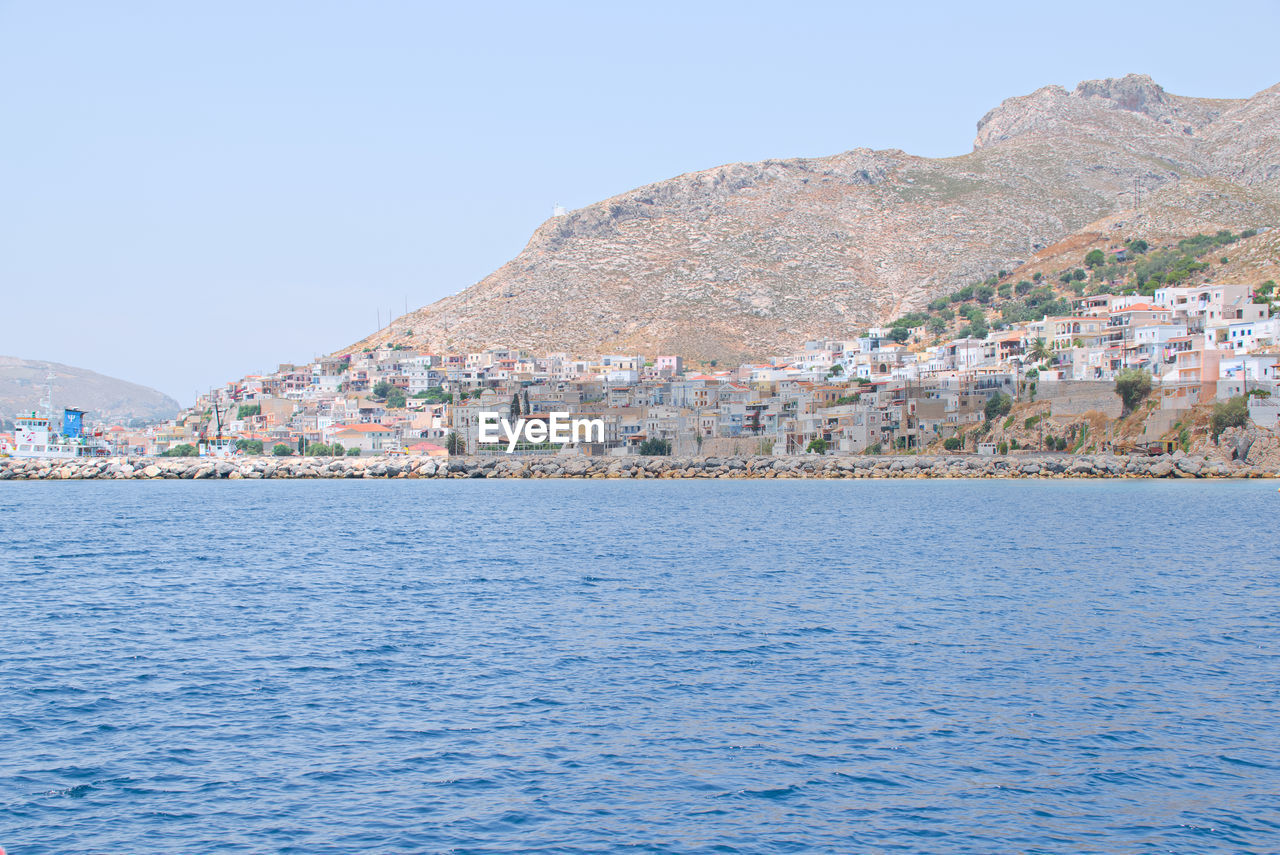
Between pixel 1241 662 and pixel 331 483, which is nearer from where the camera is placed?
pixel 1241 662

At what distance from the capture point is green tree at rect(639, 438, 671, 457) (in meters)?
110

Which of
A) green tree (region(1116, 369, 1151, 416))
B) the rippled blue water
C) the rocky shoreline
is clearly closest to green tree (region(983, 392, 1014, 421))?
the rocky shoreline

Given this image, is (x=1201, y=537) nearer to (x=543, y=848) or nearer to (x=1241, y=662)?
(x=1241, y=662)

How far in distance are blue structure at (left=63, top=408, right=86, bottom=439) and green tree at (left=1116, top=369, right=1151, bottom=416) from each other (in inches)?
4571

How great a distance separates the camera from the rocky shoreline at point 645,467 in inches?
3191

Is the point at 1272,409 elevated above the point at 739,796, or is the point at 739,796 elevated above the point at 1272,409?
the point at 1272,409

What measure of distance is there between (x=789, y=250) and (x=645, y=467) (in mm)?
92272

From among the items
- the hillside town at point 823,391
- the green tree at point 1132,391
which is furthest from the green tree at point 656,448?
the green tree at point 1132,391

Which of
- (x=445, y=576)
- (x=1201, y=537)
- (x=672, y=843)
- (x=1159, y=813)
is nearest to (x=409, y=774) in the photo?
(x=672, y=843)

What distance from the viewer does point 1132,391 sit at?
86938 millimetres

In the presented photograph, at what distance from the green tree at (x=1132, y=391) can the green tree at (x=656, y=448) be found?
41.4 metres

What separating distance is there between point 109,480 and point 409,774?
10777 cm

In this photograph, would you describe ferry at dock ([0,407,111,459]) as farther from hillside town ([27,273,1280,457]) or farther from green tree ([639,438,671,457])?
green tree ([639,438,671,457])

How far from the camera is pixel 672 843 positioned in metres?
12.0
